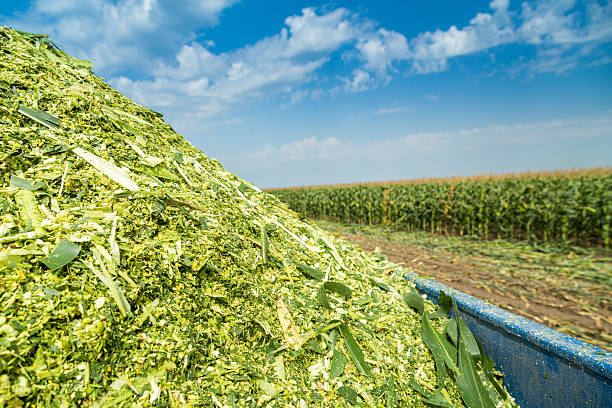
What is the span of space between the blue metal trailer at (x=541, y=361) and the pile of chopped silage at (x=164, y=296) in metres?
0.09

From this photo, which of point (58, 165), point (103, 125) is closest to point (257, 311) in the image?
point (58, 165)

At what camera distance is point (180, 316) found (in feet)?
4.01

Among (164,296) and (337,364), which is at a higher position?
(164,296)

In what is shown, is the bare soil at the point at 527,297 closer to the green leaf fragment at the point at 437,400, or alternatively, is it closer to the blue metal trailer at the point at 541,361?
the blue metal trailer at the point at 541,361

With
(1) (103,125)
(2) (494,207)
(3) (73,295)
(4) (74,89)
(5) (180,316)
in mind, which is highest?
(4) (74,89)

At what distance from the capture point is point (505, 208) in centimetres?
990

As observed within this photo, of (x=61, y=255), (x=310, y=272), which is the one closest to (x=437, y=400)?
(x=310, y=272)

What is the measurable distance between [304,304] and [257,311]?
24 centimetres

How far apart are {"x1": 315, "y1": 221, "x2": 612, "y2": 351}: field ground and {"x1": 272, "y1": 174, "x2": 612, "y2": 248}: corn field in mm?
935

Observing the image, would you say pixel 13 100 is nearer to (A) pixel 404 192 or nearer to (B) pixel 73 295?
(B) pixel 73 295

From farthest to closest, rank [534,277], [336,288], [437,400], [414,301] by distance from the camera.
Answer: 1. [534,277]
2. [414,301]
3. [336,288]
4. [437,400]

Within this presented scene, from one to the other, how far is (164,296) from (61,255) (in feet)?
1.26

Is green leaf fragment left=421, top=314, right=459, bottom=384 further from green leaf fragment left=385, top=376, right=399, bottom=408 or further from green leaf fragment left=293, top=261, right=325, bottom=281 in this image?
green leaf fragment left=293, top=261, right=325, bottom=281

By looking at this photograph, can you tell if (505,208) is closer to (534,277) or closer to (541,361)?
(534,277)
